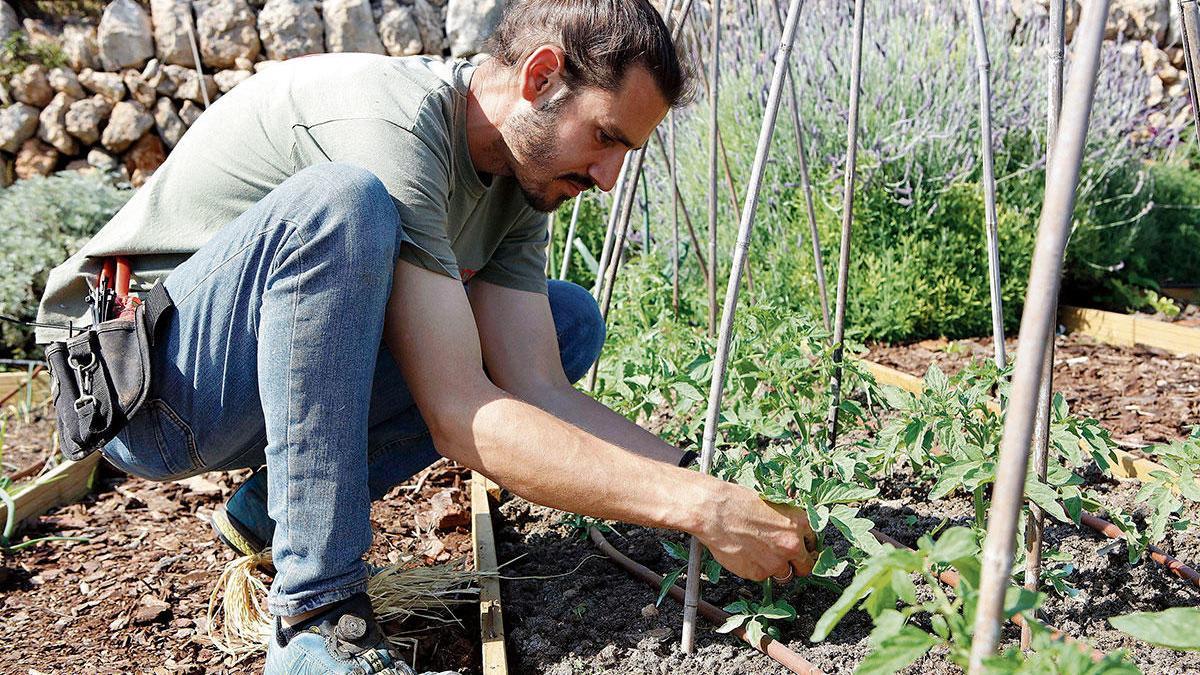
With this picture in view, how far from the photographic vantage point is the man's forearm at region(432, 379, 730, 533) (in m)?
1.37

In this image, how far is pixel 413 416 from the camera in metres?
1.93

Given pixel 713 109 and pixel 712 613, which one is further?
pixel 713 109

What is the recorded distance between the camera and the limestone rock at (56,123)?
4629 mm

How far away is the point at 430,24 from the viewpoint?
16.6 feet

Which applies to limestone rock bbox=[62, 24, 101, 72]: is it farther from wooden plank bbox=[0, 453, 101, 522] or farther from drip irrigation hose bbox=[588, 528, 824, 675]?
drip irrigation hose bbox=[588, 528, 824, 675]

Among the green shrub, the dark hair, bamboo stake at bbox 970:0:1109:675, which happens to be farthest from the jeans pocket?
the green shrub

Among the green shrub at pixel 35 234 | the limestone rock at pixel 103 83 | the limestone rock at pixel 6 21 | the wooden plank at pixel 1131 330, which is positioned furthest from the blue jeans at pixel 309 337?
the limestone rock at pixel 6 21

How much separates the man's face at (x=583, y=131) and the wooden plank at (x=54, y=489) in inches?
55.4

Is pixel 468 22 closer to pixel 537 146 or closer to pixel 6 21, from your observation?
pixel 6 21

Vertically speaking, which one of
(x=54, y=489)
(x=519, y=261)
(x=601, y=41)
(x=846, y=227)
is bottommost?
(x=54, y=489)

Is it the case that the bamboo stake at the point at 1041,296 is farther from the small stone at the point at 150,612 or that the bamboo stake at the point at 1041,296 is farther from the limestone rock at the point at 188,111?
the limestone rock at the point at 188,111

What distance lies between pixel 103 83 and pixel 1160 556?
4843 mm

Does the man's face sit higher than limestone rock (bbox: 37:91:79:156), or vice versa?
the man's face

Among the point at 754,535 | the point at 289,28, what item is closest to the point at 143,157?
the point at 289,28
